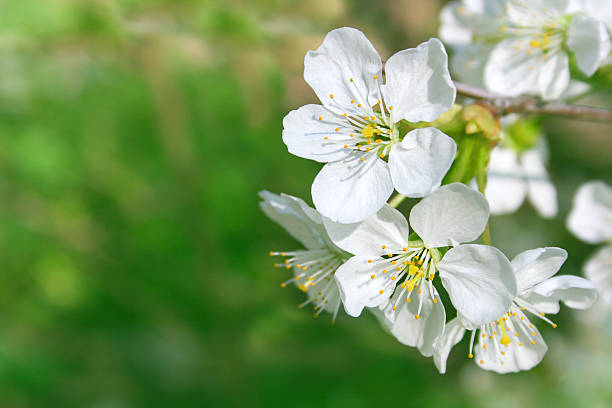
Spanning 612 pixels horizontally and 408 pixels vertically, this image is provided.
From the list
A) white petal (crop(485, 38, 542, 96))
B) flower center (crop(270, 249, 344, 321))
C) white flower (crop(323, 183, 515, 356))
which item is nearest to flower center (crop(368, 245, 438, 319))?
white flower (crop(323, 183, 515, 356))

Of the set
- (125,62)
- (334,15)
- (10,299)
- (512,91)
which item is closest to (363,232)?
(512,91)

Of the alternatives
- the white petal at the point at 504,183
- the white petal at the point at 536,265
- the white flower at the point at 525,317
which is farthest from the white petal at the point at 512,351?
the white petal at the point at 504,183

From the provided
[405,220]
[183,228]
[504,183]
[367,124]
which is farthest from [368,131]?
[183,228]

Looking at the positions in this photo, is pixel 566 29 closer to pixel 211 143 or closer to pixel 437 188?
pixel 437 188

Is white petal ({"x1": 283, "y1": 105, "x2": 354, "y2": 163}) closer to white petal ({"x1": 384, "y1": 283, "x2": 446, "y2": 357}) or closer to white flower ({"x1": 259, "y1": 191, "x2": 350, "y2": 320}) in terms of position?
white flower ({"x1": 259, "y1": 191, "x2": 350, "y2": 320})

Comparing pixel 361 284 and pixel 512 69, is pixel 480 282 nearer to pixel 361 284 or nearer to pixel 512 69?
pixel 361 284

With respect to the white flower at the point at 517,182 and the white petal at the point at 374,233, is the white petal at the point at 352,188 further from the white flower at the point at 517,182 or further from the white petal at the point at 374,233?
the white flower at the point at 517,182

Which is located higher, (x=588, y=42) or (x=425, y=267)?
(x=588, y=42)
